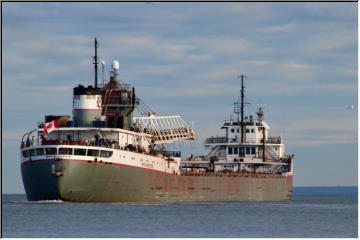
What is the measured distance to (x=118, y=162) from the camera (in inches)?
3388

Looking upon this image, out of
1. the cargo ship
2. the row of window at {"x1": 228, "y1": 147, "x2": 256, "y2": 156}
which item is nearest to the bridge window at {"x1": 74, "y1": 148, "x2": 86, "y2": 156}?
the cargo ship

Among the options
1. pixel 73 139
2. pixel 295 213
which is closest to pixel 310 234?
pixel 295 213

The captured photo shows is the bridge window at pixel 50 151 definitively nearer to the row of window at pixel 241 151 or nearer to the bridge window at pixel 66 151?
the bridge window at pixel 66 151

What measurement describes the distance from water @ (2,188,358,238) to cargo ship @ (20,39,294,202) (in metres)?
1.88

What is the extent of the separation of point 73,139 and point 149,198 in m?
8.47

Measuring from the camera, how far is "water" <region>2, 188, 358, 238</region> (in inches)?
2411

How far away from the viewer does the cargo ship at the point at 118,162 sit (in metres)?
83.6

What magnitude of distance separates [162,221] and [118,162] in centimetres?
1771

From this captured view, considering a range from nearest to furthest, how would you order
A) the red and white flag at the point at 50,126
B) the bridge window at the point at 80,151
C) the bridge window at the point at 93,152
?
the bridge window at the point at 80,151, the bridge window at the point at 93,152, the red and white flag at the point at 50,126

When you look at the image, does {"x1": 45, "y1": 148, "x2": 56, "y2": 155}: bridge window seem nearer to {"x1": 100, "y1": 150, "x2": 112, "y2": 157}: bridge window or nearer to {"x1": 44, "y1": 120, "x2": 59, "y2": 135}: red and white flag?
Answer: {"x1": 44, "y1": 120, "x2": 59, "y2": 135}: red and white flag

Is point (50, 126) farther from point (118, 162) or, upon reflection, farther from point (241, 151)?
point (241, 151)

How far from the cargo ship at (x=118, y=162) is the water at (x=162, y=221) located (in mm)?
1883

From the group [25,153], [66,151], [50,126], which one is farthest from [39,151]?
[50,126]

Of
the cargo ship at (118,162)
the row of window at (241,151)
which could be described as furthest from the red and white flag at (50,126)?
the row of window at (241,151)
